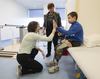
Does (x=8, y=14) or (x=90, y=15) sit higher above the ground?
(x=8, y=14)

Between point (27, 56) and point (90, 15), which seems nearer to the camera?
point (27, 56)

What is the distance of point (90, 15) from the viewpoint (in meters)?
1.99

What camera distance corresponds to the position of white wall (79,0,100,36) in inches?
73.0

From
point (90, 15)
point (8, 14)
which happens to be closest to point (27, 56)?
point (90, 15)

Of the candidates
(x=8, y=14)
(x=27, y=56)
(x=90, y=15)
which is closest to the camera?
(x=27, y=56)

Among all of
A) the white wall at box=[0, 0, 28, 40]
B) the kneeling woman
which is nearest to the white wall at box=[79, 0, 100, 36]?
the kneeling woman

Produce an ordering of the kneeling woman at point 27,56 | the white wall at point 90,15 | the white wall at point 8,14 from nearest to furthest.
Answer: the kneeling woman at point 27,56 → the white wall at point 90,15 → the white wall at point 8,14

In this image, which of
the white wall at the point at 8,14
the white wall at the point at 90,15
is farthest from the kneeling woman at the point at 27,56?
the white wall at the point at 8,14

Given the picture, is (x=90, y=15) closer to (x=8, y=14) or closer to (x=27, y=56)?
(x=27, y=56)

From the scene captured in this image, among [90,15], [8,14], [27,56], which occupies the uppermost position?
[8,14]

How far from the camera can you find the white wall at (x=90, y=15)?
1855 mm

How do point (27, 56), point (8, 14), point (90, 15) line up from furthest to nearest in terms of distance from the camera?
1. point (8, 14)
2. point (90, 15)
3. point (27, 56)

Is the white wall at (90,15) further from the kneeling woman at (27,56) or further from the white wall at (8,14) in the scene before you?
the white wall at (8,14)

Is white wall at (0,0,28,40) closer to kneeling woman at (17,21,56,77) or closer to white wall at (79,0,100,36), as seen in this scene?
kneeling woman at (17,21,56,77)
